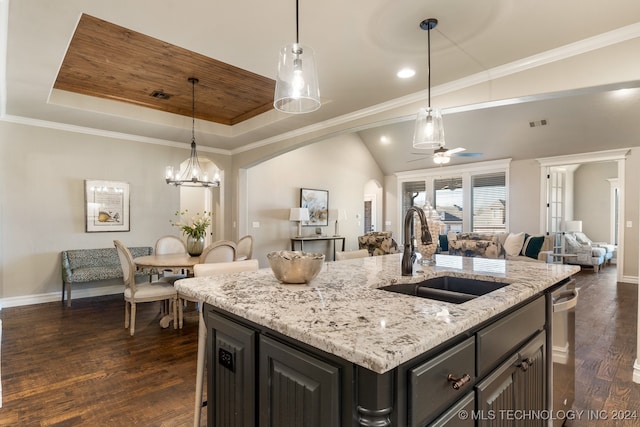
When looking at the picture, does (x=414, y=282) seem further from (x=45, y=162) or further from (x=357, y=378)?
(x=45, y=162)

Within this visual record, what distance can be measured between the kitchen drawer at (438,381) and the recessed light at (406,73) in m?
2.73

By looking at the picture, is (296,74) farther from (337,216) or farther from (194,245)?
(337,216)

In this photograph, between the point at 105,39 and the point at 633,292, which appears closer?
the point at 105,39

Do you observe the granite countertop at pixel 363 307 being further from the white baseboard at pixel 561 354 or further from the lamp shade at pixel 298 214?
the lamp shade at pixel 298 214

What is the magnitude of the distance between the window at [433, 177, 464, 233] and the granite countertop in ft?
22.6

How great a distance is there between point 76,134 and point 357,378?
5.86 m

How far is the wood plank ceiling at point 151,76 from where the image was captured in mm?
3082

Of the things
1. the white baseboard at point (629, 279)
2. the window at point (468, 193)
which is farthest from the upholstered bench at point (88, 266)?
the white baseboard at point (629, 279)

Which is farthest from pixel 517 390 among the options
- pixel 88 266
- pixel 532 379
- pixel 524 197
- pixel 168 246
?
pixel 524 197

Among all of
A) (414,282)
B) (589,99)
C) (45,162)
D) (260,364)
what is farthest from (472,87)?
(45,162)

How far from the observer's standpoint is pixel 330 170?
8211mm

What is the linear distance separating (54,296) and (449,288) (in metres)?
5.50

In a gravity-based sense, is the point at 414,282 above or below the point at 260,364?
above

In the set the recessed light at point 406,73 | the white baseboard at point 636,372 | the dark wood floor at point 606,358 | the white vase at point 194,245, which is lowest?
the dark wood floor at point 606,358
